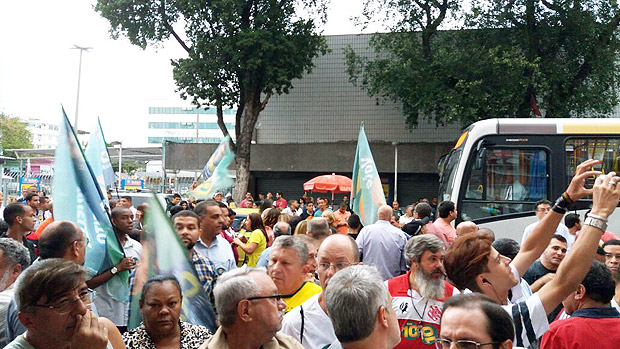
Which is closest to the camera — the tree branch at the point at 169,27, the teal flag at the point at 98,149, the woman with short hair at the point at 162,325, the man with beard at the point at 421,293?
the woman with short hair at the point at 162,325

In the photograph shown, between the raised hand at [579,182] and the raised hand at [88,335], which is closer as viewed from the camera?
the raised hand at [88,335]

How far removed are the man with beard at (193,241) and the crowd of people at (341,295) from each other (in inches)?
0.5

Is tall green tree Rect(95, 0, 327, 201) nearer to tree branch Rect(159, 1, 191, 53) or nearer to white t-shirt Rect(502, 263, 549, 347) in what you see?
tree branch Rect(159, 1, 191, 53)

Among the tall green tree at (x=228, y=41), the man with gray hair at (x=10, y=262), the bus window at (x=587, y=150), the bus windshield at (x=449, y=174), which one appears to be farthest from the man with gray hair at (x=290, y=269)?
the tall green tree at (x=228, y=41)

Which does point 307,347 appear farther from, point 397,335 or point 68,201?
point 68,201

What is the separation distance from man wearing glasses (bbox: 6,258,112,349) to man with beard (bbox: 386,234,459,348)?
196 cm

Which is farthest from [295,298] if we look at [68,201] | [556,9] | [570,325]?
[556,9]

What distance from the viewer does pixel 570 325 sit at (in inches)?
151

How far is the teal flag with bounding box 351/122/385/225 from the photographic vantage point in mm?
→ 10305

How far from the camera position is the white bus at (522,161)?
11.3 meters

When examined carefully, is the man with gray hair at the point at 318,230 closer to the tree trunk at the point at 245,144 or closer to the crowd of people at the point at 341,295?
the crowd of people at the point at 341,295

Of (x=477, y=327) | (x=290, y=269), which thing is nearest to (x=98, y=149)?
(x=290, y=269)


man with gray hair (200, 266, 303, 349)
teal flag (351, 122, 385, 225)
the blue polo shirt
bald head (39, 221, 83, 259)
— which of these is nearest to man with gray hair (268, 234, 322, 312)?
man with gray hair (200, 266, 303, 349)

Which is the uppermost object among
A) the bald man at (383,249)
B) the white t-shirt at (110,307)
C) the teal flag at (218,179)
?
the teal flag at (218,179)
